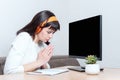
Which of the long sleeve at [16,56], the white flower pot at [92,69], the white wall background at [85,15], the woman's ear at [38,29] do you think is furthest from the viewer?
the white wall background at [85,15]

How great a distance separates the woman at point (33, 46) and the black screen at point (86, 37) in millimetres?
154

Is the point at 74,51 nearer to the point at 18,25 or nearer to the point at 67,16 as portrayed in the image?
the point at 18,25

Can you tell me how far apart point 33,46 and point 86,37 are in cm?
47

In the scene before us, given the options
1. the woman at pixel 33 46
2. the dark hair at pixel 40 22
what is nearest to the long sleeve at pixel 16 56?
the woman at pixel 33 46

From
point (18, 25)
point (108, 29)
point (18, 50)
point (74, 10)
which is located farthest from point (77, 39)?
point (74, 10)

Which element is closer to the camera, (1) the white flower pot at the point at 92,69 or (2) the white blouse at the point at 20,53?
(1) the white flower pot at the point at 92,69

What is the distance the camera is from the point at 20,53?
1.73 m

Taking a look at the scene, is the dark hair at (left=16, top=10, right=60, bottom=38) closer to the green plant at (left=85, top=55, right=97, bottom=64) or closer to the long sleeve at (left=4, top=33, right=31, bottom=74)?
the long sleeve at (left=4, top=33, right=31, bottom=74)

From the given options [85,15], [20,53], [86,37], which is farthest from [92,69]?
[85,15]

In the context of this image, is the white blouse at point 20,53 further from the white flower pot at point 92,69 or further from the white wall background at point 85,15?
the white wall background at point 85,15

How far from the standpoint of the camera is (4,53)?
238 centimetres

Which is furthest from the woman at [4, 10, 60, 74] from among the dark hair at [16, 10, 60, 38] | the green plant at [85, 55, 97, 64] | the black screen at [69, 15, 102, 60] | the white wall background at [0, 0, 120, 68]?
the white wall background at [0, 0, 120, 68]

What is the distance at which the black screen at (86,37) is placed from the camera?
1.53 m

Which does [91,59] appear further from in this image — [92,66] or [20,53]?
[20,53]
